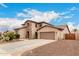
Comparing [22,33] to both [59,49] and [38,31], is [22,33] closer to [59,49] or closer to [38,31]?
[38,31]

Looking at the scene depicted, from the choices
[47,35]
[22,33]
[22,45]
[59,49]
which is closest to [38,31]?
[47,35]

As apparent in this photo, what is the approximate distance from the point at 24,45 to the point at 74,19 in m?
2.65

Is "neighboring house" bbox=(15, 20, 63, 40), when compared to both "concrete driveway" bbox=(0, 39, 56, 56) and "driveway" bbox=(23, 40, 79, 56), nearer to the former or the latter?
"concrete driveway" bbox=(0, 39, 56, 56)

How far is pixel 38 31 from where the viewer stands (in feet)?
31.1

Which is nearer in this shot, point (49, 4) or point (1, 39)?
point (49, 4)

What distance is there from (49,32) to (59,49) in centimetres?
107

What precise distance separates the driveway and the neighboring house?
43 centimetres

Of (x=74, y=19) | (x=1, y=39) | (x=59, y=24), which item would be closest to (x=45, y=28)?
(x=59, y=24)

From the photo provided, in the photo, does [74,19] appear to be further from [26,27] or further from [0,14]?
[0,14]

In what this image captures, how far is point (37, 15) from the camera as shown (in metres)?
8.99

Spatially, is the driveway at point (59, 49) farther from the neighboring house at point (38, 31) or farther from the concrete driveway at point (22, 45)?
the neighboring house at point (38, 31)

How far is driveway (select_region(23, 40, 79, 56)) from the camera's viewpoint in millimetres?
8451

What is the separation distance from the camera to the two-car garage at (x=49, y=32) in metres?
9.28

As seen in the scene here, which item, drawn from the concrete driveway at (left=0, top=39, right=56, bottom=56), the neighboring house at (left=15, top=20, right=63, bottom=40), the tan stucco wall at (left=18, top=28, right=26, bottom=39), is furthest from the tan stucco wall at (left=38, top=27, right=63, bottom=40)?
the tan stucco wall at (left=18, top=28, right=26, bottom=39)
